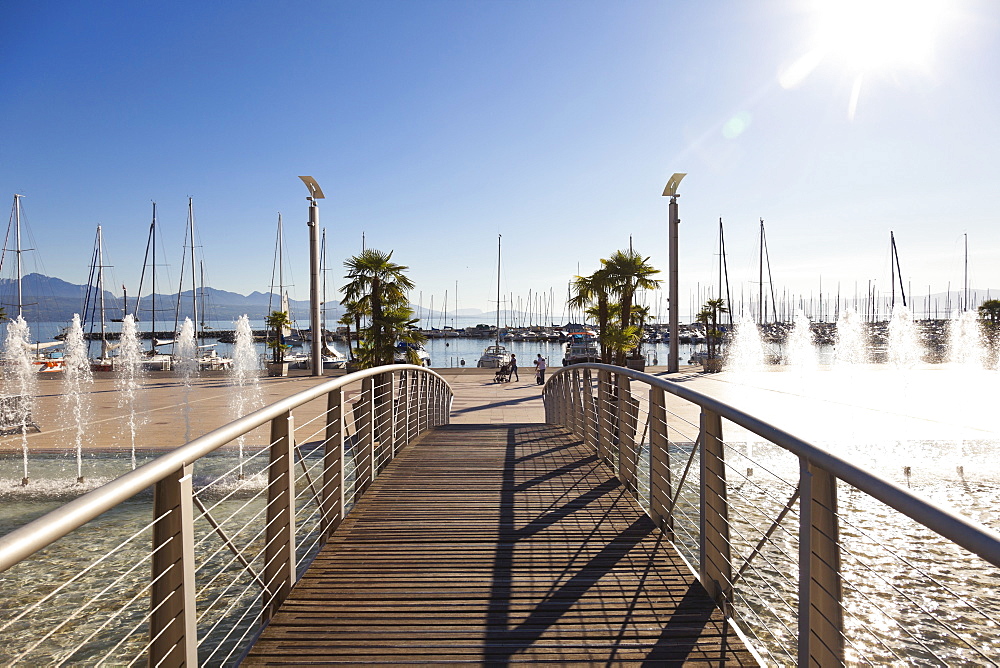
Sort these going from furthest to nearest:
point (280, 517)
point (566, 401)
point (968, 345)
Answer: point (968, 345) → point (566, 401) → point (280, 517)

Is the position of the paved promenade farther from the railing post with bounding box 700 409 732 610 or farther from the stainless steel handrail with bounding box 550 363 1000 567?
the stainless steel handrail with bounding box 550 363 1000 567

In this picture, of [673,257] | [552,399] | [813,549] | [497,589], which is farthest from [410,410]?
[673,257]

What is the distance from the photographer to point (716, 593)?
3.07 meters

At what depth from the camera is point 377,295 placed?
16641 mm

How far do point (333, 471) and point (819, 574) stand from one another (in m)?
3.07

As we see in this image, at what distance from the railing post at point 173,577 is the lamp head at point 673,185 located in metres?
21.1

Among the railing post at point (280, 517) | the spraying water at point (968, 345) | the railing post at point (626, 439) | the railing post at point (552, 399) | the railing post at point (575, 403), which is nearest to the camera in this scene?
the railing post at point (280, 517)

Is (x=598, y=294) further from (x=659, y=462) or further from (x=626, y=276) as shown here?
(x=659, y=462)

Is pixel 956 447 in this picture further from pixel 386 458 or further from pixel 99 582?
pixel 99 582

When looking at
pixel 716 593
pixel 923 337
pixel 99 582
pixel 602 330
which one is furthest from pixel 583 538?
pixel 923 337

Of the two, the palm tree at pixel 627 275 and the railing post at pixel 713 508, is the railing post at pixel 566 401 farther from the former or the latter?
the palm tree at pixel 627 275

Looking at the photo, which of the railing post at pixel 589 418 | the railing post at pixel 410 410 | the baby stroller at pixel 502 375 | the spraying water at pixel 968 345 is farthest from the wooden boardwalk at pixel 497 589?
the spraying water at pixel 968 345

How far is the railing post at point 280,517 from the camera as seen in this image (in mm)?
3068

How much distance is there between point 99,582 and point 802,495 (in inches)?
241
